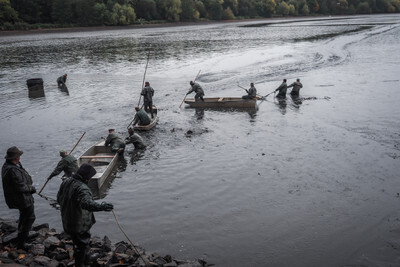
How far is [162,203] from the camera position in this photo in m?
11.1

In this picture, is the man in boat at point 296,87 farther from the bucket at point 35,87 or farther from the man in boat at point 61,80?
the bucket at point 35,87

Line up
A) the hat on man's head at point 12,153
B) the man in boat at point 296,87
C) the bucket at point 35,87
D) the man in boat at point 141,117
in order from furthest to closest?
1. the bucket at point 35,87
2. the man in boat at point 296,87
3. the man in boat at point 141,117
4. the hat on man's head at point 12,153

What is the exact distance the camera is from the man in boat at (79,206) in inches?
241

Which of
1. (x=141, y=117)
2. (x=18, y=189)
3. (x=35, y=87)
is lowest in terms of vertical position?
(x=141, y=117)

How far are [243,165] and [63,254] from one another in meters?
7.89

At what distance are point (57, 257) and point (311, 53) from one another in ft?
146

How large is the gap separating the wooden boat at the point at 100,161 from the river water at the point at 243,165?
0.52 meters

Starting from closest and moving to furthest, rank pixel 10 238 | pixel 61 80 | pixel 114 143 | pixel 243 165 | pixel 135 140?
pixel 10 238
pixel 243 165
pixel 114 143
pixel 135 140
pixel 61 80

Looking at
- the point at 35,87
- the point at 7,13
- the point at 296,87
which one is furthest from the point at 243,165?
the point at 7,13

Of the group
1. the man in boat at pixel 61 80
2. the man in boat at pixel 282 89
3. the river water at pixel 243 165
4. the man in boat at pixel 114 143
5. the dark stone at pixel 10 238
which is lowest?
the river water at pixel 243 165

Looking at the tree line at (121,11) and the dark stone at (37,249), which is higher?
the tree line at (121,11)

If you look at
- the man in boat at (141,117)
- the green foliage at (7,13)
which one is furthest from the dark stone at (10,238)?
the green foliage at (7,13)

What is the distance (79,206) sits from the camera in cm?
625

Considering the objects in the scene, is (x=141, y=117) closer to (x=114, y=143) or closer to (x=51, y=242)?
(x=114, y=143)
